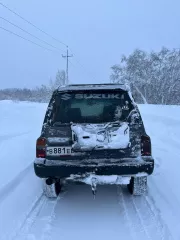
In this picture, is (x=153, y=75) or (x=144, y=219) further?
(x=153, y=75)

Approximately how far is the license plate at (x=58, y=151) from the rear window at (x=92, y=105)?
1.57ft

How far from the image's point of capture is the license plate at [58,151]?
4.54 meters

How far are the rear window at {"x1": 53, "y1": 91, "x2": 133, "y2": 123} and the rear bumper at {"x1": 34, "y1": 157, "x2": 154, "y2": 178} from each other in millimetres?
709

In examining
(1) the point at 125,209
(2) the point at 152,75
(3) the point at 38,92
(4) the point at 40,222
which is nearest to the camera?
(4) the point at 40,222

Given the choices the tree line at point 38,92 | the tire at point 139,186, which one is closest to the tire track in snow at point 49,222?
the tire at point 139,186

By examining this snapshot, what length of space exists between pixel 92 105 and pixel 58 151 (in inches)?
42.2

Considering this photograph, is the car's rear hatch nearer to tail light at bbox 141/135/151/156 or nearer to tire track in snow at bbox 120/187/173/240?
tail light at bbox 141/135/151/156

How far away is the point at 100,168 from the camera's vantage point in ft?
14.7

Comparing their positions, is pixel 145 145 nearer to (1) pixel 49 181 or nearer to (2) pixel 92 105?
(2) pixel 92 105

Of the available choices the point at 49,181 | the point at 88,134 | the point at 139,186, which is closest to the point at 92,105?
the point at 88,134

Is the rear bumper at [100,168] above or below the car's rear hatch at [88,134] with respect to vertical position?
below

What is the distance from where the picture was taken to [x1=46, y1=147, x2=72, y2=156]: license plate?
4.54 m

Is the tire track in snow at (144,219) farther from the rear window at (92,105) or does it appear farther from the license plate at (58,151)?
the rear window at (92,105)

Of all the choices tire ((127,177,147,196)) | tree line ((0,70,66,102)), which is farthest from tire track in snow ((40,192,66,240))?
tree line ((0,70,66,102))
